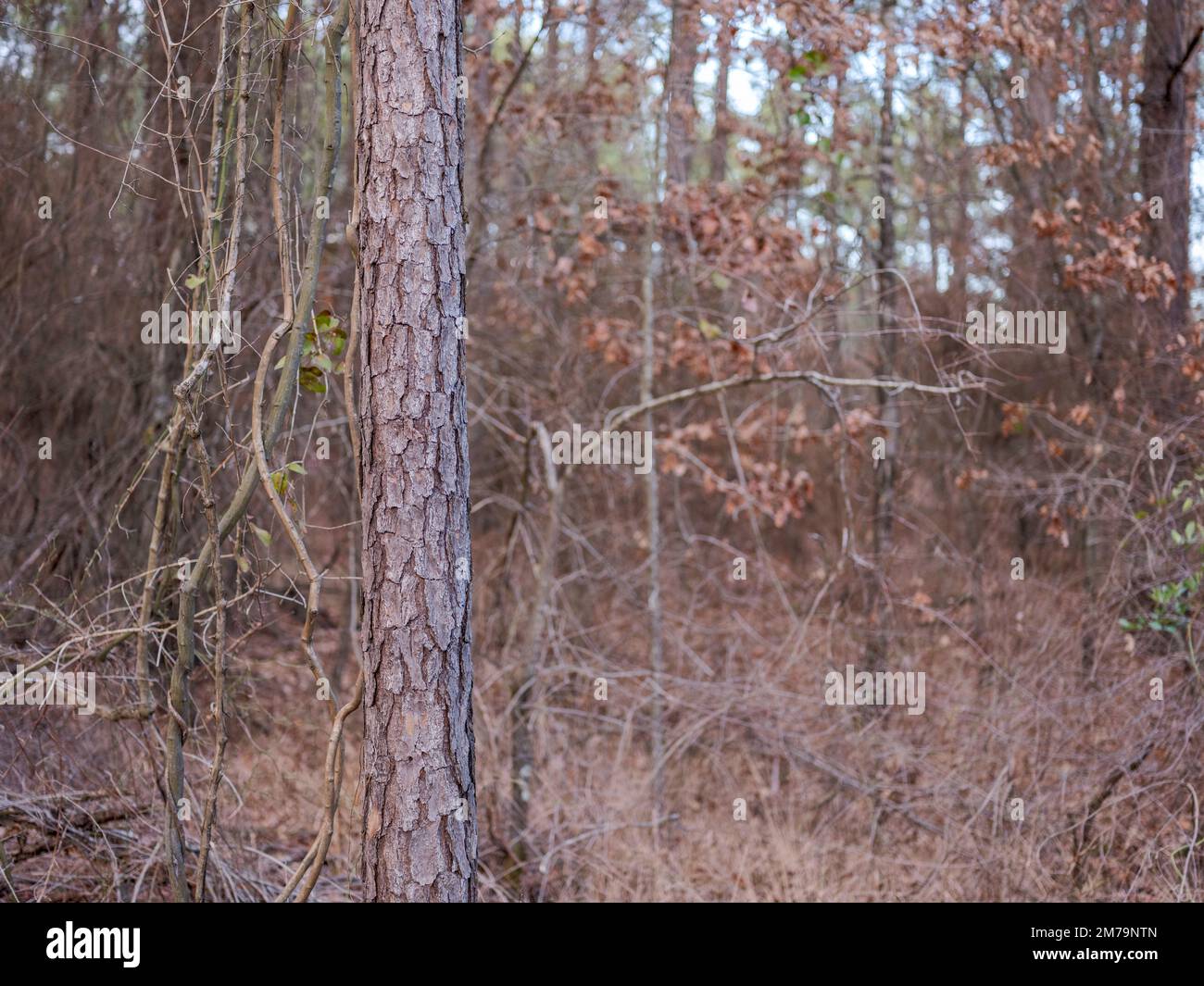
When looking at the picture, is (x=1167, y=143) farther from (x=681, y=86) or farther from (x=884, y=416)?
(x=681, y=86)

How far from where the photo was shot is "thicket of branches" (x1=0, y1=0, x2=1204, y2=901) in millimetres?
6180

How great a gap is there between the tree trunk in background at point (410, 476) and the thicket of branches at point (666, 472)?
3.64 feet

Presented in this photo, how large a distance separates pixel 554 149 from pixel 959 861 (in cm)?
576

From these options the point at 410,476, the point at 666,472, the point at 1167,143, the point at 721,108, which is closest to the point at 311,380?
the point at 410,476

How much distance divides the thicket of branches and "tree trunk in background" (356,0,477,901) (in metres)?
1.11

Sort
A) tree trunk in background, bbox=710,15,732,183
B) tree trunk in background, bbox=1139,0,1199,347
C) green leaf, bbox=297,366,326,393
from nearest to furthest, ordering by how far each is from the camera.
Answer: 1. green leaf, bbox=297,366,326,393
2. tree trunk in background, bbox=710,15,732,183
3. tree trunk in background, bbox=1139,0,1199,347

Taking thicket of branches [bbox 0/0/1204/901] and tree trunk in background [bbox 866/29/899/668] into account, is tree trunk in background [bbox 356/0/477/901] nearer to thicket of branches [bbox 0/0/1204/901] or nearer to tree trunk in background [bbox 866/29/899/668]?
thicket of branches [bbox 0/0/1204/901]

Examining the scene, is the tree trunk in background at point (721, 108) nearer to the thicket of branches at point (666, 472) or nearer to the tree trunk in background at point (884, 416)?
the thicket of branches at point (666, 472)

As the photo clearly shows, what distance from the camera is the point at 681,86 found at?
786 cm

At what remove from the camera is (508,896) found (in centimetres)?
630

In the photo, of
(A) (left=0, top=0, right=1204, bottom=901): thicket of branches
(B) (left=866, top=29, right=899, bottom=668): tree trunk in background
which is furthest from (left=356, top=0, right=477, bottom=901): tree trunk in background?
(B) (left=866, top=29, right=899, bottom=668): tree trunk in background

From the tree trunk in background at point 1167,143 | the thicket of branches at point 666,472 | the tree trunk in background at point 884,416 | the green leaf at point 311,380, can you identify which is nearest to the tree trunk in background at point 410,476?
the green leaf at point 311,380

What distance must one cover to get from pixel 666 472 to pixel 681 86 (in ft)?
8.98

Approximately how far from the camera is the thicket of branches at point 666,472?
243 inches
